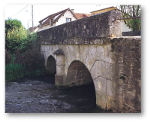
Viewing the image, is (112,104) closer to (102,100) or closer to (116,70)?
(102,100)

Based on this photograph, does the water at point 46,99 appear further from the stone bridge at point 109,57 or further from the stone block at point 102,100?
the stone bridge at point 109,57

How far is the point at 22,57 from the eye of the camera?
33.7 feet

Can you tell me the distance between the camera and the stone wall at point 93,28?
410 centimetres

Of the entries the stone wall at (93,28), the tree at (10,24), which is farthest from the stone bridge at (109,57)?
the tree at (10,24)

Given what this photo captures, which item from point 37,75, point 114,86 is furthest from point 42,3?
point 37,75

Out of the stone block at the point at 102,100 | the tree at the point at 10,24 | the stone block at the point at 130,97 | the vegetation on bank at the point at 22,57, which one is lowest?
the stone block at the point at 102,100

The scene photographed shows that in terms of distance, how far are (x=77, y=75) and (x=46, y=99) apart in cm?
195

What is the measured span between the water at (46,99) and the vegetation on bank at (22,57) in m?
1.20

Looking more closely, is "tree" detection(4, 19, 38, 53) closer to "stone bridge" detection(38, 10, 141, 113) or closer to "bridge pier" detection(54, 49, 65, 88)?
"bridge pier" detection(54, 49, 65, 88)

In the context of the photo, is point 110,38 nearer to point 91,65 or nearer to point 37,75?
point 91,65

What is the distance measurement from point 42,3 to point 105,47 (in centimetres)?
189

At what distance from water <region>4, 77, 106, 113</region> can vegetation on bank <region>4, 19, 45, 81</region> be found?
3.94ft

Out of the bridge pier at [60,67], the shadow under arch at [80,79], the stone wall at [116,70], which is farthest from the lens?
the bridge pier at [60,67]

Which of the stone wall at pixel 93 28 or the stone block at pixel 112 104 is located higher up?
the stone wall at pixel 93 28
